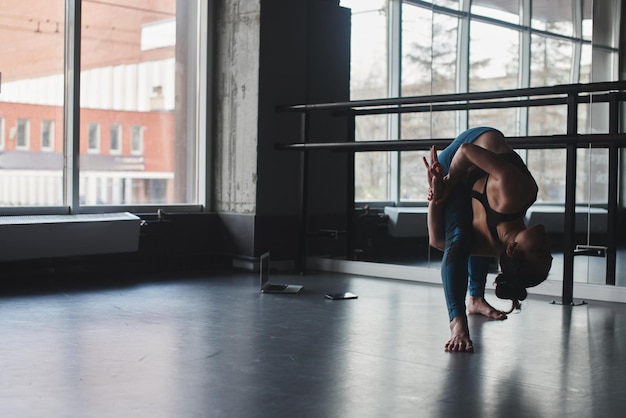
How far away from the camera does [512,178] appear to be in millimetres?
3393

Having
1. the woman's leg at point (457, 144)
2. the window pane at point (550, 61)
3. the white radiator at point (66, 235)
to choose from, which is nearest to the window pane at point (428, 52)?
the window pane at point (550, 61)

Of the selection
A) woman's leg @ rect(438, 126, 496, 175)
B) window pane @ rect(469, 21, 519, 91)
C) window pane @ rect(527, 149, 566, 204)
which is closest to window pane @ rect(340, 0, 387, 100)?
window pane @ rect(469, 21, 519, 91)

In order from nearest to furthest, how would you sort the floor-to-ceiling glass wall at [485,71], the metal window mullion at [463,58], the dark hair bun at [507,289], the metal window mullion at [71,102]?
the dark hair bun at [507,289] < the floor-to-ceiling glass wall at [485,71] < the metal window mullion at [463,58] < the metal window mullion at [71,102]

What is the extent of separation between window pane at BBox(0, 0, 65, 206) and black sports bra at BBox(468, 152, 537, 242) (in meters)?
3.61

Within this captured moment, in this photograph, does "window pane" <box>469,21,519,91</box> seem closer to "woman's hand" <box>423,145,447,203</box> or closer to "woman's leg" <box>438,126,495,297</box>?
"woman's leg" <box>438,126,495,297</box>

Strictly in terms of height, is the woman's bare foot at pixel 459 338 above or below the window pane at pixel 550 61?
below

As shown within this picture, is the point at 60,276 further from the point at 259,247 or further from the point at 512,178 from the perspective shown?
the point at 512,178

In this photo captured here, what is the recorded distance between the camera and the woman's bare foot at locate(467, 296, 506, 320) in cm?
432

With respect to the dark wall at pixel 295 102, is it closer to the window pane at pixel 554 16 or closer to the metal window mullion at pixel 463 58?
the metal window mullion at pixel 463 58

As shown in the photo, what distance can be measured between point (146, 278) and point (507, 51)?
3071 millimetres

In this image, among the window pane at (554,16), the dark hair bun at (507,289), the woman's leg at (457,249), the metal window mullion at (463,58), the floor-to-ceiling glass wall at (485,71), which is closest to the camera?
the dark hair bun at (507,289)

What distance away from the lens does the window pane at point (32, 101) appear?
5.78 metres

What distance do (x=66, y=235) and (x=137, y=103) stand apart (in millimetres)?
1413

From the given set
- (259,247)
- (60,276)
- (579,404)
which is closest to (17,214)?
(60,276)
